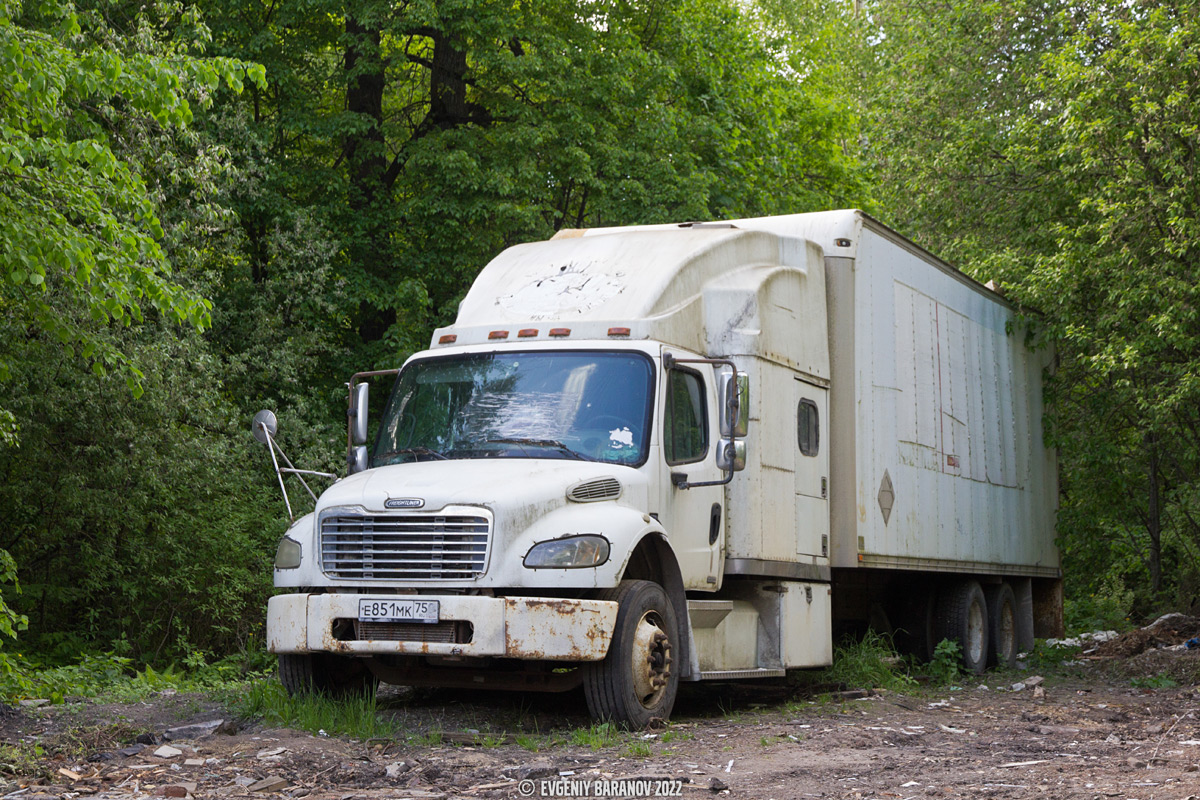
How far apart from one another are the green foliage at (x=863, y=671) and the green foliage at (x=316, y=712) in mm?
4567

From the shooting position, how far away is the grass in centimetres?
819

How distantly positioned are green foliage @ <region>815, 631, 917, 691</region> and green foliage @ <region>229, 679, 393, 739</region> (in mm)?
4567

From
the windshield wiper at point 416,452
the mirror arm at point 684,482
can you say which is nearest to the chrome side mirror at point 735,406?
the mirror arm at point 684,482

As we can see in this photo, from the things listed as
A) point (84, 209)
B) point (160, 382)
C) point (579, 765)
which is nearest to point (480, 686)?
point (579, 765)

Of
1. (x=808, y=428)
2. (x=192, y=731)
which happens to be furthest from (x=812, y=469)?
(x=192, y=731)

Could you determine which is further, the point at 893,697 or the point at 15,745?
the point at 893,697

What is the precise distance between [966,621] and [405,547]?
283 inches

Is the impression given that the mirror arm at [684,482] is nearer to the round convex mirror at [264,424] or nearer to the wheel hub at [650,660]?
the wheel hub at [650,660]

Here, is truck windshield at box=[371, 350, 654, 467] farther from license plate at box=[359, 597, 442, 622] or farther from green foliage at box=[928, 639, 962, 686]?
green foliage at box=[928, 639, 962, 686]

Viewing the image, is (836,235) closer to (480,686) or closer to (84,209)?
(480,686)

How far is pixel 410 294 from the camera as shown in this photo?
746 inches

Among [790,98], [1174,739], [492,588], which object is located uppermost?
[790,98]

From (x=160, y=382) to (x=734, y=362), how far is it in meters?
6.93

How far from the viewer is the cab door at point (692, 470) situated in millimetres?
9086
